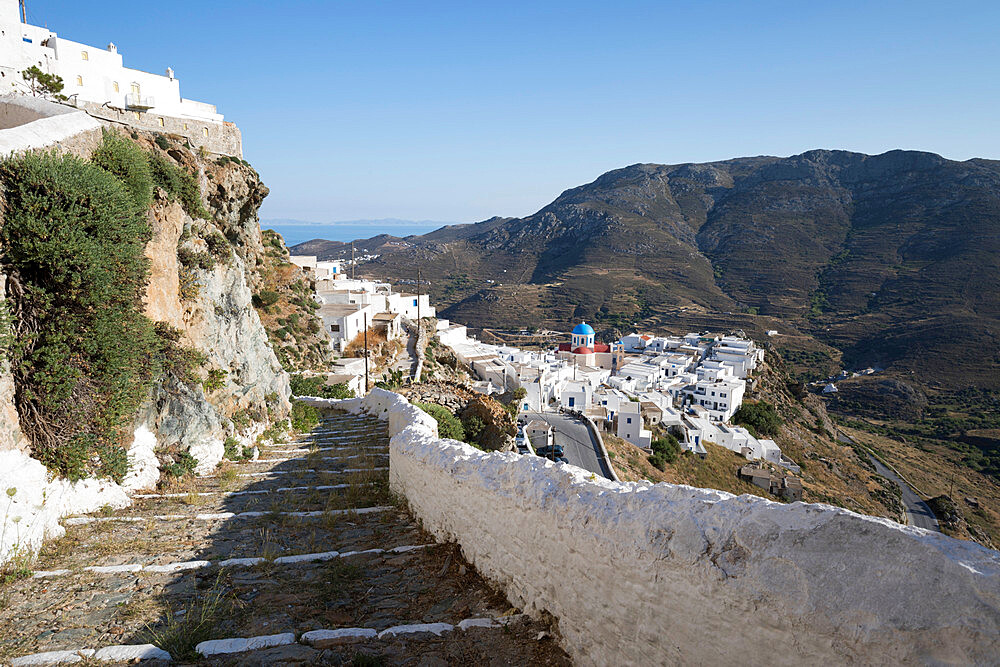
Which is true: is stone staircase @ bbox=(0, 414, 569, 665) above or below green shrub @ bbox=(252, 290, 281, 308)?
below

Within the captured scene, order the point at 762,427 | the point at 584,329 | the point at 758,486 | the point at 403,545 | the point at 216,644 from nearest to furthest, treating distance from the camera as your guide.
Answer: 1. the point at 216,644
2. the point at 403,545
3. the point at 758,486
4. the point at 762,427
5. the point at 584,329

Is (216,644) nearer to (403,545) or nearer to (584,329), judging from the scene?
(403,545)

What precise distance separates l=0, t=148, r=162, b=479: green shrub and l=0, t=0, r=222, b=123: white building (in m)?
16.8

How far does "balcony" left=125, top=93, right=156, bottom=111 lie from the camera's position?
71.1 ft

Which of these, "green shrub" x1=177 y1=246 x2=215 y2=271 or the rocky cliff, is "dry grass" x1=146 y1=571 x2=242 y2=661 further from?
"green shrub" x1=177 y1=246 x2=215 y2=271

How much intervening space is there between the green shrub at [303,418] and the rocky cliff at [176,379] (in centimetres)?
38

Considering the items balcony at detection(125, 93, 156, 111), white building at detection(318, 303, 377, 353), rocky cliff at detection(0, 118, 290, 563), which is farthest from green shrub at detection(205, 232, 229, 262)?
white building at detection(318, 303, 377, 353)

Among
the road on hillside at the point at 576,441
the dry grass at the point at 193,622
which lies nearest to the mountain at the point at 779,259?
the road on hillside at the point at 576,441

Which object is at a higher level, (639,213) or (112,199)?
(639,213)

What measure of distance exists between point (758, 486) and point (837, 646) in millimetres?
34183

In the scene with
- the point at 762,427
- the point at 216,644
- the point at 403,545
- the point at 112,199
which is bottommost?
the point at 762,427

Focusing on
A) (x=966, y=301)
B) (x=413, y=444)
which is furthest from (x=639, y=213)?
(x=413, y=444)

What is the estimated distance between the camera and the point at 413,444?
21.0 ft

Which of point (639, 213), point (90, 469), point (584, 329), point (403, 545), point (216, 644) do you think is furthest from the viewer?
point (639, 213)
